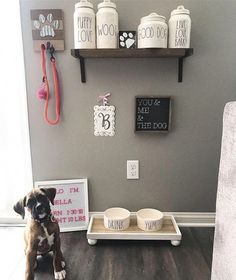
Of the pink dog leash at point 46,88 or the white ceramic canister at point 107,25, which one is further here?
the pink dog leash at point 46,88

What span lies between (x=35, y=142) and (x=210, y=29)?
1115mm

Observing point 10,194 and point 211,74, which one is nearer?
point 211,74

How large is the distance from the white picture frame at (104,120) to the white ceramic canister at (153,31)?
38cm

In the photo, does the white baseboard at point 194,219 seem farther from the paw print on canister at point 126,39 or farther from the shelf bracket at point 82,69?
the paw print on canister at point 126,39

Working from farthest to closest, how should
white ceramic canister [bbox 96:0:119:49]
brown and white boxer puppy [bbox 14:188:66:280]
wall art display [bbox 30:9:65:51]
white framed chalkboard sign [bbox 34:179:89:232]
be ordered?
white framed chalkboard sign [bbox 34:179:89:232] → wall art display [bbox 30:9:65:51] → white ceramic canister [bbox 96:0:119:49] → brown and white boxer puppy [bbox 14:188:66:280]

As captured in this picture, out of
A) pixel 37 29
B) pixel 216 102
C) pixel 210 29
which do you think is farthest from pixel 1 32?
pixel 216 102

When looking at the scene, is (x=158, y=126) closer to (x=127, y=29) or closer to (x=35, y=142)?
(x=127, y=29)

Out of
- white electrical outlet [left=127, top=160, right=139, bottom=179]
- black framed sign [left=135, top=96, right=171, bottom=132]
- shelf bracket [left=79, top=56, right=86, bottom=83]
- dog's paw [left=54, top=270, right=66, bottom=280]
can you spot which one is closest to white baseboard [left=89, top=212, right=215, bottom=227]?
white electrical outlet [left=127, top=160, right=139, bottom=179]

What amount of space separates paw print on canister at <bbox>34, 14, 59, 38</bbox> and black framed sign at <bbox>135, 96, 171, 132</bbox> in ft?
1.81

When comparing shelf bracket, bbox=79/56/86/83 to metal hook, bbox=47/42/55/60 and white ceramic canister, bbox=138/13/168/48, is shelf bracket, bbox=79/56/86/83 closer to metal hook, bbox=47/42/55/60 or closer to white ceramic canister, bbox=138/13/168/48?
metal hook, bbox=47/42/55/60

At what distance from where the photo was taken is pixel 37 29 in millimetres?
1218

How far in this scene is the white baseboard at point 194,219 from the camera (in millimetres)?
1421

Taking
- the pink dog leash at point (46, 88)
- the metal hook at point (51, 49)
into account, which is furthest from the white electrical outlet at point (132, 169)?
the metal hook at point (51, 49)

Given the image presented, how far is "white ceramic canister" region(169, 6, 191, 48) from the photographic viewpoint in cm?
110
